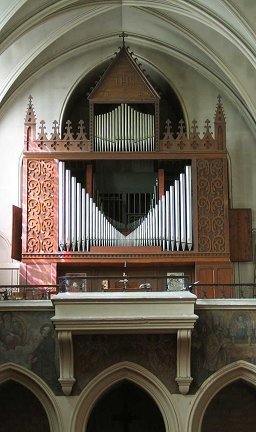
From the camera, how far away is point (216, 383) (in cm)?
1916

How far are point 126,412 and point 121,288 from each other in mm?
3126

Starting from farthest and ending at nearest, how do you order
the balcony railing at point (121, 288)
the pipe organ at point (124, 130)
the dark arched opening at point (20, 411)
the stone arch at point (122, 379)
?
the pipe organ at point (124, 130)
the dark arched opening at point (20, 411)
the balcony railing at point (121, 288)
the stone arch at point (122, 379)

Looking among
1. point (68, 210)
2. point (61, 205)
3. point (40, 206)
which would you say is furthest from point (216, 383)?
point (40, 206)

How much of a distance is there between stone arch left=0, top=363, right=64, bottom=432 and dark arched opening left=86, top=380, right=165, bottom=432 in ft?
8.69

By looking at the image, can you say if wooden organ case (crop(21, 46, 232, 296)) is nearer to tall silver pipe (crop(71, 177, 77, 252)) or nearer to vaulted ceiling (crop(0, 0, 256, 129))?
tall silver pipe (crop(71, 177, 77, 252))

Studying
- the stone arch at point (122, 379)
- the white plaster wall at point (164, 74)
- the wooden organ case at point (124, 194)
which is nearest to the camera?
the stone arch at point (122, 379)

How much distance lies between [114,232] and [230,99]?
6.24 meters

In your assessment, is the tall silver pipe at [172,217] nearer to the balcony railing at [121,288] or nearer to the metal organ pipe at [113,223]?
the metal organ pipe at [113,223]

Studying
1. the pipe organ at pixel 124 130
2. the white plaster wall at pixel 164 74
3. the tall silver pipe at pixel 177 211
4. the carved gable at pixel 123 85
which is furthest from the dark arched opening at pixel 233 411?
the carved gable at pixel 123 85

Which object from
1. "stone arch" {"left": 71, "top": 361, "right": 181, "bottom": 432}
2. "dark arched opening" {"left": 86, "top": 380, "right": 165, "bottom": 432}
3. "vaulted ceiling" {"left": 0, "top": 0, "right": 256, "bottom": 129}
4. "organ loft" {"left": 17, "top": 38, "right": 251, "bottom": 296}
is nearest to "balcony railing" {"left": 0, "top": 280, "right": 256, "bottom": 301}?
"organ loft" {"left": 17, "top": 38, "right": 251, "bottom": 296}

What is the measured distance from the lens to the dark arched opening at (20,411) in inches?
813

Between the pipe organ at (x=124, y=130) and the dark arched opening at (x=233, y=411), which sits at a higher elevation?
the pipe organ at (x=124, y=130)

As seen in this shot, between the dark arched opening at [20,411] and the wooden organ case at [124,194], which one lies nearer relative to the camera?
the dark arched opening at [20,411]

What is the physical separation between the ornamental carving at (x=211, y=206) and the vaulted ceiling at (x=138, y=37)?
9.56 ft
